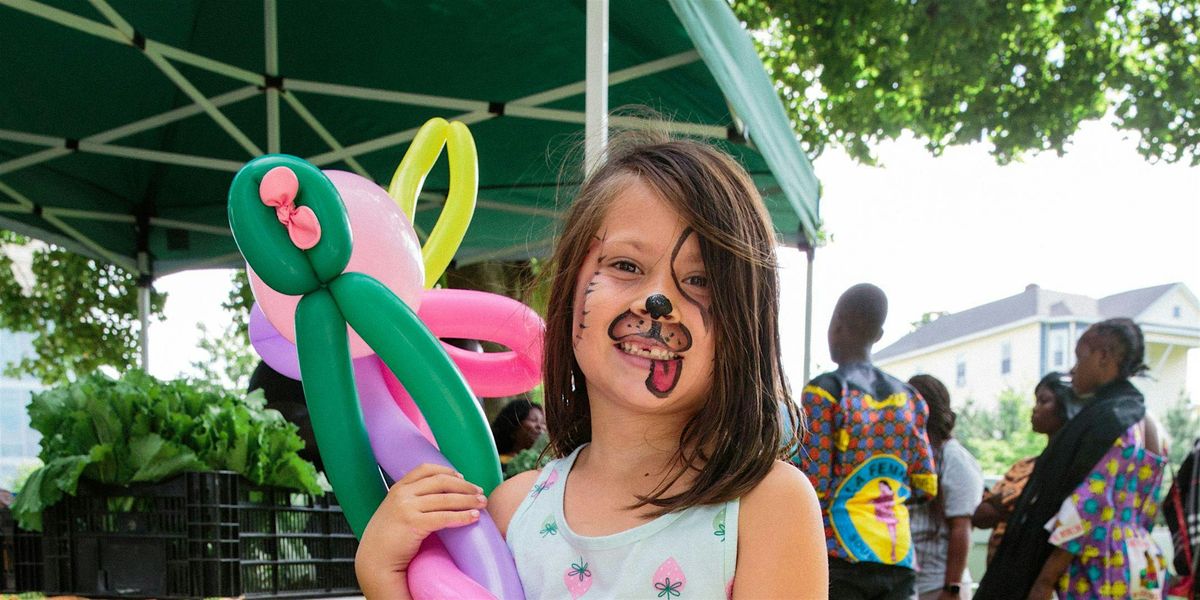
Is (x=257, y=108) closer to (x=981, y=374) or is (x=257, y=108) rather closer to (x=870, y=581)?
(x=870, y=581)

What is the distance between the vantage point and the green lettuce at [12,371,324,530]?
83.7 inches

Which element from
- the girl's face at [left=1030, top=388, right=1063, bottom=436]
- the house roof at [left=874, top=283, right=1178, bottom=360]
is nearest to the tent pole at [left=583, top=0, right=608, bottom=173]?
the girl's face at [left=1030, top=388, right=1063, bottom=436]

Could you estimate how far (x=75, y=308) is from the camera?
1046cm

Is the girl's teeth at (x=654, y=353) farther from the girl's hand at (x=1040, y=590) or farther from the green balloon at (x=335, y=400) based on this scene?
the girl's hand at (x=1040, y=590)

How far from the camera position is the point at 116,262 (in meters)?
5.89

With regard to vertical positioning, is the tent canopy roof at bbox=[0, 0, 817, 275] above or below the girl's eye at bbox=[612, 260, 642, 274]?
above

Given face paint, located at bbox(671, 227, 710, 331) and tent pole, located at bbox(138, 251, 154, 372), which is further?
tent pole, located at bbox(138, 251, 154, 372)

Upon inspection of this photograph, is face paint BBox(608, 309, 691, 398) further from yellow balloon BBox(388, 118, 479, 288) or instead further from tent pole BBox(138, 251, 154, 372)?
tent pole BBox(138, 251, 154, 372)

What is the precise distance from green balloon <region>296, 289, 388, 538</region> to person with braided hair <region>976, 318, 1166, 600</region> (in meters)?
3.13

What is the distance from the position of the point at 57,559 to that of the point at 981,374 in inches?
1546

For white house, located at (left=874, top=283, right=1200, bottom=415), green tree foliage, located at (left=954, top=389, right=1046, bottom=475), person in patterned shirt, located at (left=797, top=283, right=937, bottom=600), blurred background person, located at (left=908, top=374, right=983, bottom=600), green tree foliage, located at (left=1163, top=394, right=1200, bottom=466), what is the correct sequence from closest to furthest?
person in patterned shirt, located at (left=797, top=283, right=937, bottom=600) < blurred background person, located at (left=908, top=374, right=983, bottom=600) < green tree foliage, located at (left=1163, top=394, right=1200, bottom=466) < green tree foliage, located at (left=954, top=389, right=1046, bottom=475) < white house, located at (left=874, top=283, right=1200, bottom=415)

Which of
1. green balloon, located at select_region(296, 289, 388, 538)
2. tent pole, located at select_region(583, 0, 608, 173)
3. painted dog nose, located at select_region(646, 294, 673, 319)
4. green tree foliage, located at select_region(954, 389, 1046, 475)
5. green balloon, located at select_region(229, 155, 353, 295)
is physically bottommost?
green tree foliage, located at select_region(954, 389, 1046, 475)

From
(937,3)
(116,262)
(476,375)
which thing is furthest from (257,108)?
(937,3)

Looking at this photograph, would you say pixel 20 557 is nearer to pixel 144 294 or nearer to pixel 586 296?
pixel 586 296
